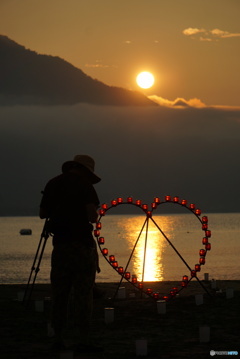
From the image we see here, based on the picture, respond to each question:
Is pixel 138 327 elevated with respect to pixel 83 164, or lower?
lower

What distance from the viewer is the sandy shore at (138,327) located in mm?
9797

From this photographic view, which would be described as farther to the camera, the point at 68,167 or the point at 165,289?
the point at 165,289

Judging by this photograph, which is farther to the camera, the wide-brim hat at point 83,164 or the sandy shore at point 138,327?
the wide-brim hat at point 83,164

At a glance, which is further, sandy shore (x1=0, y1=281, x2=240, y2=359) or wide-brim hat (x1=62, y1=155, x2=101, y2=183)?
wide-brim hat (x1=62, y1=155, x2=101, y2=183)

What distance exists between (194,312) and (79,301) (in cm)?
402

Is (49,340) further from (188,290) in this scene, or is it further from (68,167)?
(188,290)

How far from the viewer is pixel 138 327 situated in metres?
11.9

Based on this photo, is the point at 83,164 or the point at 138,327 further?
the point at 138,327

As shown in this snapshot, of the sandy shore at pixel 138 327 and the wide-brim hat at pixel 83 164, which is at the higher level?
the wide-brim hat at pixel 83 164

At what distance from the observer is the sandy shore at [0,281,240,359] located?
980 centimetres

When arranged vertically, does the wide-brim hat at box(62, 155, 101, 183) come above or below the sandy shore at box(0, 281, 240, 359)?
above

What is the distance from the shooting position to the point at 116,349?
10000 millimetres

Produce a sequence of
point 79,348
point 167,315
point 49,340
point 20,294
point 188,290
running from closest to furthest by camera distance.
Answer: point 79,348, point 49,340, point 167,315, point 20,294, point 188,290

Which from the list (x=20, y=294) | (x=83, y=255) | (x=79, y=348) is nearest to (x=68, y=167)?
(x=83, y=255)
